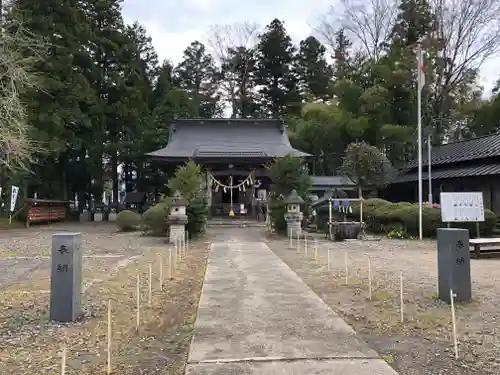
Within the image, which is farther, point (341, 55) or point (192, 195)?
point (341, 55)

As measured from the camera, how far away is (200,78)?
144 feet

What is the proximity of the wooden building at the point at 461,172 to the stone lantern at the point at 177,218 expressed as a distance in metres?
12.1

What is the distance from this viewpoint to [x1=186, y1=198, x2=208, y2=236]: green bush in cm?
1505

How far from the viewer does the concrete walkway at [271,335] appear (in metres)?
3.52

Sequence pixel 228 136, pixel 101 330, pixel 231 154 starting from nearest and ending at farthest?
pixel 101 330
pixel 231 154
pixel 228 136

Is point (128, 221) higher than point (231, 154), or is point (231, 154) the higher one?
point (231, 154)

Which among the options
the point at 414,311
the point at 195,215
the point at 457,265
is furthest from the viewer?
the point at 195,215

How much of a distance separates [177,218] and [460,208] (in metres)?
8.21

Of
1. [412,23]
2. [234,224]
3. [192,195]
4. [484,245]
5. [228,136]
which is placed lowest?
[484,245]

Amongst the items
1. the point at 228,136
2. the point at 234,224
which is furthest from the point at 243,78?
the point at 234,224

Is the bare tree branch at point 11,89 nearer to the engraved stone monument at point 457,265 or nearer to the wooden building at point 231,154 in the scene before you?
the wooden building at point 231,154

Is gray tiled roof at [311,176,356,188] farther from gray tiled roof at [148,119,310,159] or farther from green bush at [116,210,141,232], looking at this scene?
green bush at [116,210,141,232]

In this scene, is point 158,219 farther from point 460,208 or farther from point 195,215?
point 460,208

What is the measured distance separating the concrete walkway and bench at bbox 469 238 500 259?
577 centimetres
